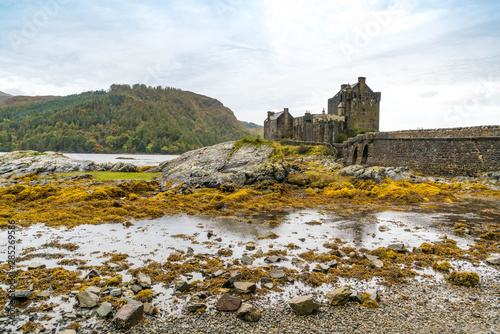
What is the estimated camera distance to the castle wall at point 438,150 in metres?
21.9

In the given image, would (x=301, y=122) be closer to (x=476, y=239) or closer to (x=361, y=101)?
(x=361, y=101)

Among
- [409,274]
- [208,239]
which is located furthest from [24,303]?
[409,274]

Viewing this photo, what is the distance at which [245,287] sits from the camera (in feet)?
20.9

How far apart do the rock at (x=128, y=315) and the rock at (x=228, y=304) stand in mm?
1385

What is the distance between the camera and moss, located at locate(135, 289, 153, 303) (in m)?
6.02

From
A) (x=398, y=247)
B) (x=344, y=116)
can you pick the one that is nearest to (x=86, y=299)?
(x=398, y=247)

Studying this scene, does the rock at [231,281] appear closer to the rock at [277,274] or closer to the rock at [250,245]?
the rock at [277,274]

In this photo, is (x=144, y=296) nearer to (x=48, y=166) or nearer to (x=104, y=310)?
(x=104, y=310)

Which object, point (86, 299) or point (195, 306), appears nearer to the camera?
point (195, 306)

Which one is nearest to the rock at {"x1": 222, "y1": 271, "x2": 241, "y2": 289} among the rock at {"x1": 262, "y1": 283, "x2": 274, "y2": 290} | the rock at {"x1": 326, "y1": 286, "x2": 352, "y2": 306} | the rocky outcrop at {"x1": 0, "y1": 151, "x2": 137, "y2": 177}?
the rock at {"x1": 262, "y1": 283, "x2": 274, "y2": 290}

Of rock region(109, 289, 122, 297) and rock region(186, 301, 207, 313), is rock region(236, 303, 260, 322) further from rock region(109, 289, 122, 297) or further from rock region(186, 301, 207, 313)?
rock region(109, 289, 122, 297)

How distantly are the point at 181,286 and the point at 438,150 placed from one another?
25.6 metres

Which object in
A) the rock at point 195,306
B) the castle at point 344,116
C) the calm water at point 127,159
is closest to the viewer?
the rock at point 195,306

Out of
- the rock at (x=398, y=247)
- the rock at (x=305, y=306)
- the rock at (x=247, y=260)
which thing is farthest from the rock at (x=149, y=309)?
the rock at (x=398, y=247)
